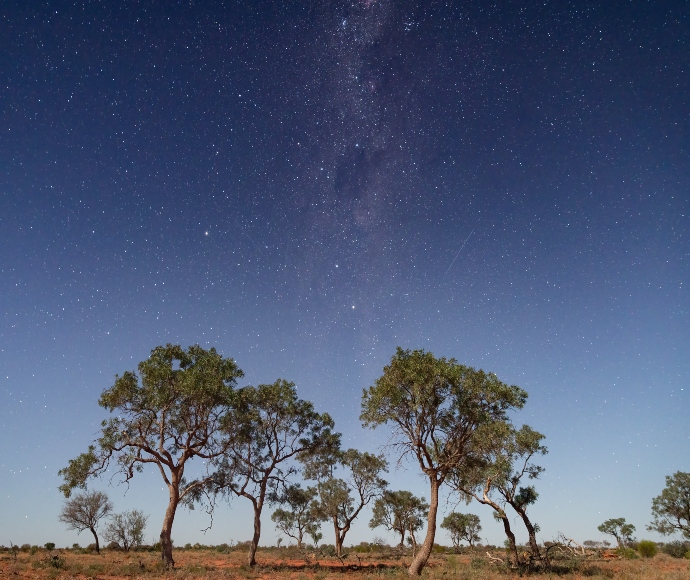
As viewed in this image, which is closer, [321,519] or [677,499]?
[677,499]

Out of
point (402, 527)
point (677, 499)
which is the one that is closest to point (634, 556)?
point (677, 499)

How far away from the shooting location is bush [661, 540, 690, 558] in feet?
177

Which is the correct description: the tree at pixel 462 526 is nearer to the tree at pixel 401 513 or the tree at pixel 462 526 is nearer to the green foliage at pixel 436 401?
the tree at pixel 401 513

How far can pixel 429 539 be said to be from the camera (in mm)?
→ 28562

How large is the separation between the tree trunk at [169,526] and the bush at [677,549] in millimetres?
60228

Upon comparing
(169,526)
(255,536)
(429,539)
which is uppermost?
(169,526)

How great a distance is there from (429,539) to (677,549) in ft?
158

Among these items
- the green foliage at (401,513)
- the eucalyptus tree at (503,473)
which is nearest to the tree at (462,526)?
the green foliage at (401,513)

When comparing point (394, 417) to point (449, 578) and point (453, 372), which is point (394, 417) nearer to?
point (453, 372)

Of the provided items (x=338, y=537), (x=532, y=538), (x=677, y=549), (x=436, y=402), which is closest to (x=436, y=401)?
(x=436, y=402)

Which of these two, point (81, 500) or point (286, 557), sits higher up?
point (81, 500)

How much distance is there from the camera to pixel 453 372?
29.8 meters

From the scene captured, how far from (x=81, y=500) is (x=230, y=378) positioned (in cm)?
4482

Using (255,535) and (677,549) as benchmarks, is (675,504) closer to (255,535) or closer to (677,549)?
(677,549)
